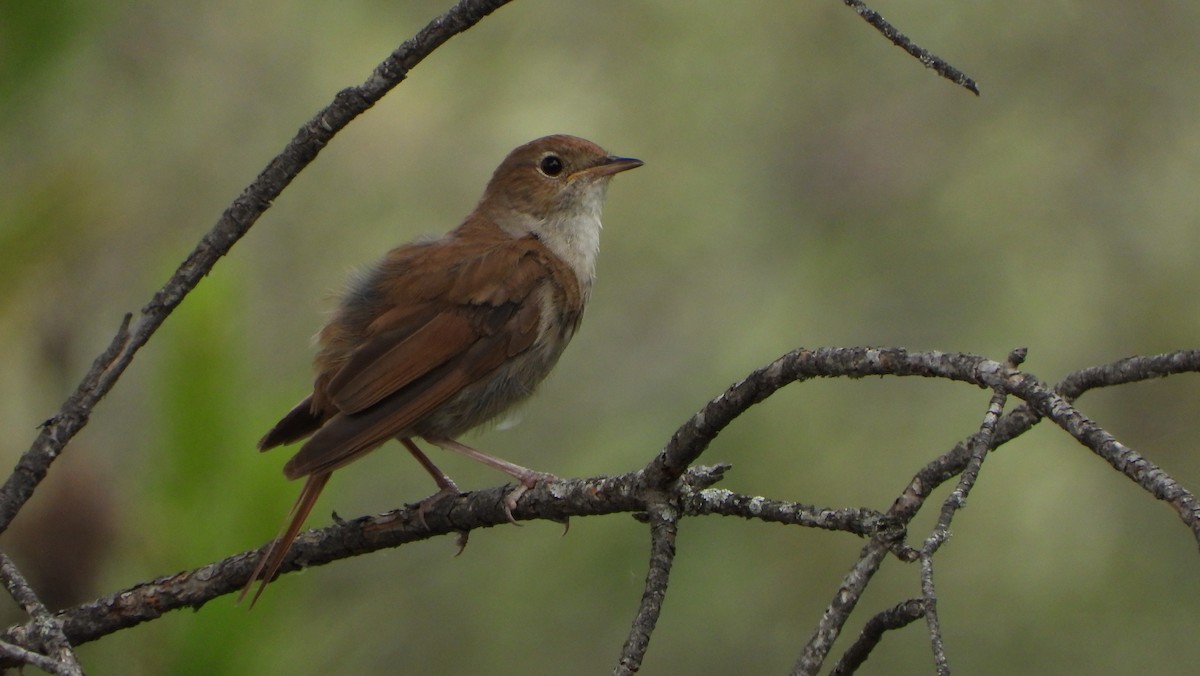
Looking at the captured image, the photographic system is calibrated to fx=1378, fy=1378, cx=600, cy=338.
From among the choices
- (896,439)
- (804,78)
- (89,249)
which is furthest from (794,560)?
(89,249)

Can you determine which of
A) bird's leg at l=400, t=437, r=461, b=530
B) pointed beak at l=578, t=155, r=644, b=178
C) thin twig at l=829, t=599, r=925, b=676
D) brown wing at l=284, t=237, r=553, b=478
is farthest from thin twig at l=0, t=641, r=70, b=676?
pointed beak at l=578, t=155, r=644, b=178

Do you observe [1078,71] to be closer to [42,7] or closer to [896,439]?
[896,439]

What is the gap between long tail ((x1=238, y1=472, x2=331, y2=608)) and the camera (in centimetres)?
281

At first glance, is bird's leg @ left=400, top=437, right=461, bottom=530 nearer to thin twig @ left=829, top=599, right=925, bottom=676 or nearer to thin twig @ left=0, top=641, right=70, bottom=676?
thin twig @ left=0, top=641, right=70, bottom=676

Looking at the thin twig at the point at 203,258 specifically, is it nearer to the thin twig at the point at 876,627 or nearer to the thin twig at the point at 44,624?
the thin twig at the point at 44,624

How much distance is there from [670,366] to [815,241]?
1138 mm

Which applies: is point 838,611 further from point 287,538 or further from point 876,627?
point 287,538

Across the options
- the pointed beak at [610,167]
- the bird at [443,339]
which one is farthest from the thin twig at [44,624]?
the pointed beak at [610,167]

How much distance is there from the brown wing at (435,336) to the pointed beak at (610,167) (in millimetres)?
A: 617

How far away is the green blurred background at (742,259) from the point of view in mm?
5059

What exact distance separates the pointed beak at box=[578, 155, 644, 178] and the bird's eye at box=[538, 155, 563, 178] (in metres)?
0.10

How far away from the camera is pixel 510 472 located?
372 cm

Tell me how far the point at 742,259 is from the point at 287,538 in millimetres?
3938

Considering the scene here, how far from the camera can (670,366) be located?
5988mm
